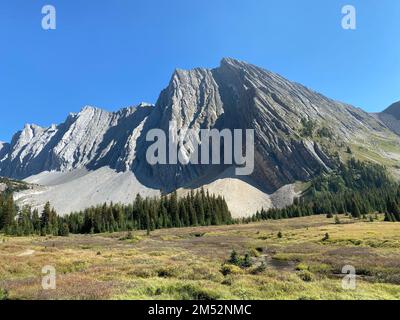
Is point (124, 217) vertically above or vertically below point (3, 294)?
below

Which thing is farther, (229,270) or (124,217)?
(124,217)

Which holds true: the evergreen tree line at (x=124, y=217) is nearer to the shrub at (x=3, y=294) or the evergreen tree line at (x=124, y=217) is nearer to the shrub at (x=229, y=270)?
the shrub at (x=229, y=270)

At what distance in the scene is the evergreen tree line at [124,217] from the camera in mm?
129875

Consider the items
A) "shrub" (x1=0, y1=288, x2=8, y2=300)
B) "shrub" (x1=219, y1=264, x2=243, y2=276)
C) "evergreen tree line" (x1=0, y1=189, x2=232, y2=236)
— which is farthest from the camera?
"evergreen tree line" (x1=0, y1=189, x2=232, y2=236)

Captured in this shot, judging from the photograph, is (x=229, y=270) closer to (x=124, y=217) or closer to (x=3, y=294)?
(x=3, y=294)

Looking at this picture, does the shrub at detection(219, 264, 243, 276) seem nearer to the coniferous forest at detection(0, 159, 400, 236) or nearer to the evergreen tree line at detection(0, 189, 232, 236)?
the coniferous forest at detection(0, 159, 400, 236)

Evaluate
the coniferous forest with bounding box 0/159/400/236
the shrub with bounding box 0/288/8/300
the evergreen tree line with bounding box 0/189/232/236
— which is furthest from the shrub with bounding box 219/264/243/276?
the evergreen tree line with bounding box 0/189/232/236

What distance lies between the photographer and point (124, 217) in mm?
150875

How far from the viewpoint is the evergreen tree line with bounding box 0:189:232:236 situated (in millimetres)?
129875

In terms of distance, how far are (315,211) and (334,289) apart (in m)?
170

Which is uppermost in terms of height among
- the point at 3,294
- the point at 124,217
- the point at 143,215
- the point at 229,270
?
the point at 3,294

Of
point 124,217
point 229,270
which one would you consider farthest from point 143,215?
point 229,270

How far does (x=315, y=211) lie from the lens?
7210 inches

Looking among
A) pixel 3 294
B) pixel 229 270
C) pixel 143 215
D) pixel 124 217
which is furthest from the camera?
pixel 124 217
